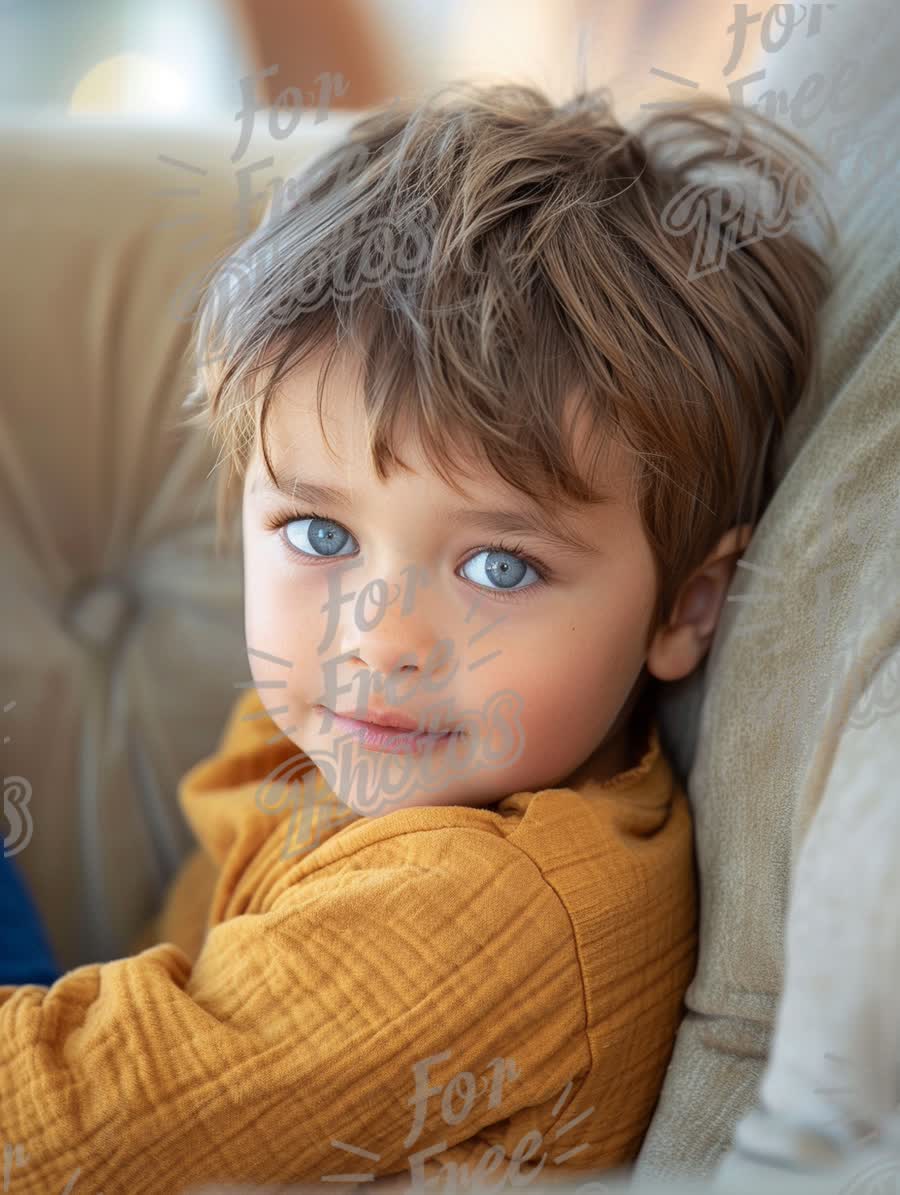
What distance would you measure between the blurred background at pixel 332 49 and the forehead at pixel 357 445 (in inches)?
11.4

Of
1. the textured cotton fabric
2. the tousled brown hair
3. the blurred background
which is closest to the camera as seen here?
the textured cotton fabric

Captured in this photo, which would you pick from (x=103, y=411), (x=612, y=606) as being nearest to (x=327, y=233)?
(x=612, y=606)

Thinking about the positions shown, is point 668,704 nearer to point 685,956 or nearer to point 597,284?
point 685,956

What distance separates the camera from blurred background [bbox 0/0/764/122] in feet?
2.54

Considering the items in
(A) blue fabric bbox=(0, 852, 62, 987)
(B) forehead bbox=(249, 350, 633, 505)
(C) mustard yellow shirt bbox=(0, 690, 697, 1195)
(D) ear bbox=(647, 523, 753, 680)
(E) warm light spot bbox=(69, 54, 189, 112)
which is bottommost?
(A) blue fabric bbox=(0, 852, 62, 987)

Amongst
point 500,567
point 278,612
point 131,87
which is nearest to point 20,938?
point 278,612

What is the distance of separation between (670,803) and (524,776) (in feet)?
0.33

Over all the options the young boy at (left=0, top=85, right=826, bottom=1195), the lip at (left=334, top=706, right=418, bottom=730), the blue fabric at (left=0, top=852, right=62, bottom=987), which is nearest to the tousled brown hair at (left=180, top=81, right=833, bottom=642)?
the young boy at (left=0, top=85, right=826, bottom=1195)

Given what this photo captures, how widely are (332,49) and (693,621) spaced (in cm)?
68

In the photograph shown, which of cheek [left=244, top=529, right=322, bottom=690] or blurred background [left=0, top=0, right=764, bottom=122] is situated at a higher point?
blurred background [left=0, top=0, right=764, bottom=122]

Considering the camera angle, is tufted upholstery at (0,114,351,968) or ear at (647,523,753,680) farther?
tufted upholstery at (0,114,351,968)

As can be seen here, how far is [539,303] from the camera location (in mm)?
552

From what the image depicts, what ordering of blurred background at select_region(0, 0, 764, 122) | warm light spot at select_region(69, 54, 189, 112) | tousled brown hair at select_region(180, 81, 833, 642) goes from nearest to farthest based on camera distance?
1. tousled brown hair at select_region(180, 81, 833, 642)
2. blurred background at select_region(0, 0, 764, 122)
3. warm light spot at select_region(69, 54, 189, 112)

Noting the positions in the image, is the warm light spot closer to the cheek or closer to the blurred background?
the blurred background
